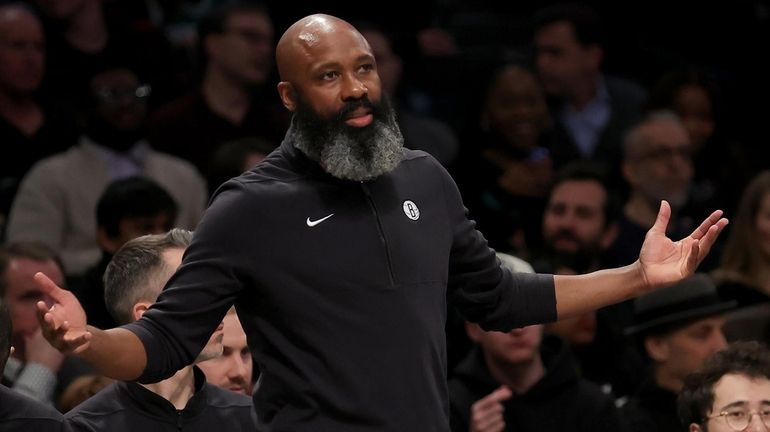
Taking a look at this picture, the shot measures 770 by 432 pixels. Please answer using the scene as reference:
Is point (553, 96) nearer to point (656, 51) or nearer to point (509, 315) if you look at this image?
point (656, 51)

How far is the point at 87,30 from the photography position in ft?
25.7

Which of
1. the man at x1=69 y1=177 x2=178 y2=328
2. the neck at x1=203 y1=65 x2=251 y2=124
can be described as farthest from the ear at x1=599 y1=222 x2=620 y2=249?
the man at x1=69 y1=177 x2=178 y2=328

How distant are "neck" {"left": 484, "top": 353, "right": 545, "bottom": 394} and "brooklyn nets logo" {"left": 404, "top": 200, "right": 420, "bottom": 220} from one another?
7.26ft

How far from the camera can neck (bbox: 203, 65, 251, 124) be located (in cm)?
753

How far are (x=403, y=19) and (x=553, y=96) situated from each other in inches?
42.6

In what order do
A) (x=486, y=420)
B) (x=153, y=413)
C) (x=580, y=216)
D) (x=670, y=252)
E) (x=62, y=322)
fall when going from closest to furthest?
(x=62, y=322)
(x=670, y=252)
(x=153, y=413)
(x=486, y=420)
(x=580, y=216)

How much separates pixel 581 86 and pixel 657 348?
2.84m

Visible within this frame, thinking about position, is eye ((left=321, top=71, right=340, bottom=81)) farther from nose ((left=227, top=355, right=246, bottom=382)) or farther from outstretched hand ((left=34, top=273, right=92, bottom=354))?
nose ((left=227, top=355, right=246, bottom=382))

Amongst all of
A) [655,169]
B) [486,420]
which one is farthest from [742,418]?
[655,169]

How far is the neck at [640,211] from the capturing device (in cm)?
750

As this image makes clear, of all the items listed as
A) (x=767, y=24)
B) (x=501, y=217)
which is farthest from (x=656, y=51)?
(x=501, y=217)

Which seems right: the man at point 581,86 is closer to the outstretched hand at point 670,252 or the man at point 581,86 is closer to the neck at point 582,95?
the neck at point 582,95

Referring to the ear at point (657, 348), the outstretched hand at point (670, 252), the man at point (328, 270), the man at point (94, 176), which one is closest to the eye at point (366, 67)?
the man at point (328, 270)

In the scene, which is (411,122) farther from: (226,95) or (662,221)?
(662,221)
